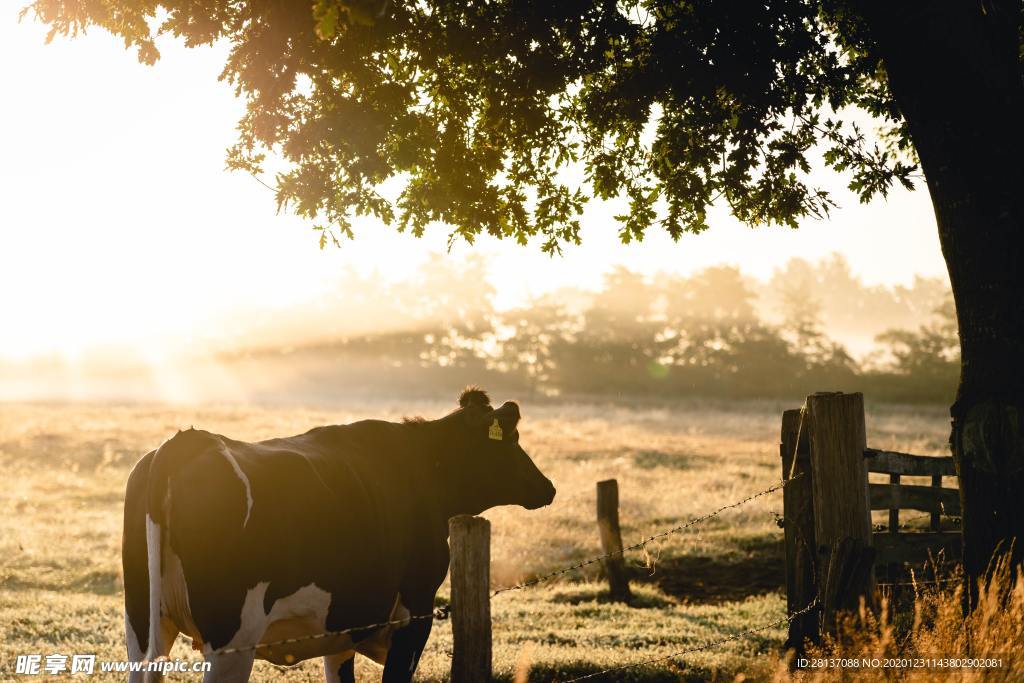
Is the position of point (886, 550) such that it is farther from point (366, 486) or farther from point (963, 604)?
point (366, 486)

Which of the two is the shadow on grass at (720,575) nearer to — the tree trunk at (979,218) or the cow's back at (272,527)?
the tree trunk at (979,218)

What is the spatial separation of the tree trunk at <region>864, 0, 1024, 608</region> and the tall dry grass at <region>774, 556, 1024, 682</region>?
24.4 inches

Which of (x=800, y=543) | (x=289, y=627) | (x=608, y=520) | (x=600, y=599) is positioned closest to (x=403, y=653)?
(x=289, y=627)

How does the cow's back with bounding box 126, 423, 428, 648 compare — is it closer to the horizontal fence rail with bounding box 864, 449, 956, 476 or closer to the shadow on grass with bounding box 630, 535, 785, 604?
the horizontal fence rail with bounding box 864, 449, 956, 476

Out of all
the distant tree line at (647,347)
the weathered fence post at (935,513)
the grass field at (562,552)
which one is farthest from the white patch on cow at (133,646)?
the distant tree line at (647,347)

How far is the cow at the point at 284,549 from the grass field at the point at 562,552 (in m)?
1.14

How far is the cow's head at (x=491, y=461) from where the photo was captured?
8.01m

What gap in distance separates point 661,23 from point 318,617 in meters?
6.82

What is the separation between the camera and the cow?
5512mm

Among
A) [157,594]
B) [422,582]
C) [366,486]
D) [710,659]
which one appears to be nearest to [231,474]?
[157,594]

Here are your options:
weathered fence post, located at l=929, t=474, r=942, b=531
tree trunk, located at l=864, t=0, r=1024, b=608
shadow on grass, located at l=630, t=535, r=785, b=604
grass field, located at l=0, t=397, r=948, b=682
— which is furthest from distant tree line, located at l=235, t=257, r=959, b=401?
tree trunk, located at l=864, t=0, r=1024, b=608

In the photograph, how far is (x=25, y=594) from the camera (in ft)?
41.1

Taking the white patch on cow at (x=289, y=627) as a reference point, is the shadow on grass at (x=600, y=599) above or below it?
below

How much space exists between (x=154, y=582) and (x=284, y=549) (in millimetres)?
771
